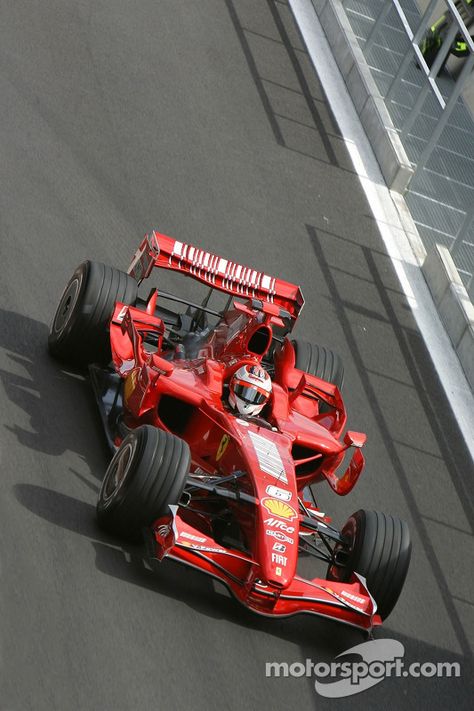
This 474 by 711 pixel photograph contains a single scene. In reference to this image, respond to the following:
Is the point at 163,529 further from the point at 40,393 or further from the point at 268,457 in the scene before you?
the point at 40,393

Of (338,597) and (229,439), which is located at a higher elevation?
(229,439)

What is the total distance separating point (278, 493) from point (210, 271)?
279 cm

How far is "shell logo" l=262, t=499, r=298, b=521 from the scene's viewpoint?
9609 millimetres

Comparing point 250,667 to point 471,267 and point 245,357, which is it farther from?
point 471,267

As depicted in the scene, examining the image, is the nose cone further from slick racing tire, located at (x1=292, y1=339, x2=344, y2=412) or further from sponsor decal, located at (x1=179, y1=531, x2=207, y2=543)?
slick racing tire, located at (x1=292, y1=339, x2=344, y2=412)

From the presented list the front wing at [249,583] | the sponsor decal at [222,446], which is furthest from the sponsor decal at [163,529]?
the sponsor decal at [222,446]

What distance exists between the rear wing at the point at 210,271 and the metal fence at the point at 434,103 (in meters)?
3.68

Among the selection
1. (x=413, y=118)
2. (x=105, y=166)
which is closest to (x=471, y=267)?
(x=413, y=118)

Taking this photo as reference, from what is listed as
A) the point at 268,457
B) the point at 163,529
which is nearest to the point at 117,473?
the point at 163,529

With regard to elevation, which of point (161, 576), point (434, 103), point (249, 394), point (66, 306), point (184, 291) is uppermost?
point (434, 103)

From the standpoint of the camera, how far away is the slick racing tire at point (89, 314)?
1122cm

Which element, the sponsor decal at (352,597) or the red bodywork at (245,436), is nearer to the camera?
the red bodywork at (245,436)

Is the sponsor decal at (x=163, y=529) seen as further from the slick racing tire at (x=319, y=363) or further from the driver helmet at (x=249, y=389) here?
the slick racing tire at (x=319, y=363)

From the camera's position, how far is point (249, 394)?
412 inches
